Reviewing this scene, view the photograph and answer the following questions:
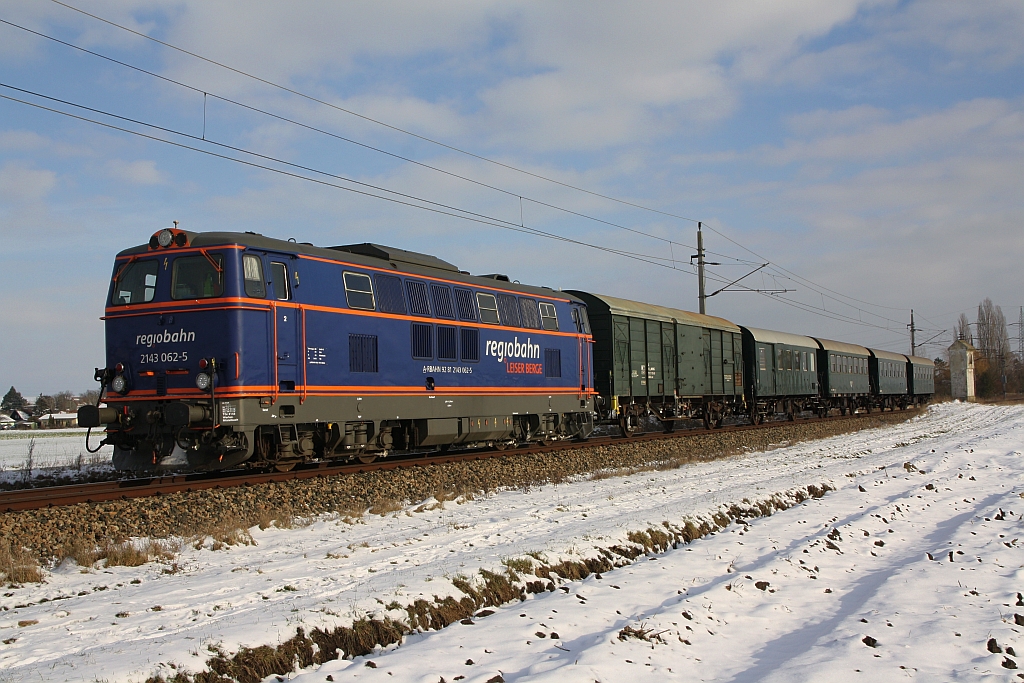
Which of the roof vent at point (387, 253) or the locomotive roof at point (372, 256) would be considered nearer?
the locomotive roof at point (372, 256)

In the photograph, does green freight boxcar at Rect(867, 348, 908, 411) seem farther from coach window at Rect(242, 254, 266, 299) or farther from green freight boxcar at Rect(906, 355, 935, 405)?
coach window at Rect(242, 254, 266, 299)

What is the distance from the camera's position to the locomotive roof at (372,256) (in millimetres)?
12984

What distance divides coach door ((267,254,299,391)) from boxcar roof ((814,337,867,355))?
3371 cm

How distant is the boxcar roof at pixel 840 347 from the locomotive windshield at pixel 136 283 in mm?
35226

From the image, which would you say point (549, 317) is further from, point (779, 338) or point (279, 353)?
point (779, 338)

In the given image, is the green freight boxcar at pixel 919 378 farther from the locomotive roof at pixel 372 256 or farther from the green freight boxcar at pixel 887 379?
the locomotive roof at pixel 372 256

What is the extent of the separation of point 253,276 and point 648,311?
1575 centimetres

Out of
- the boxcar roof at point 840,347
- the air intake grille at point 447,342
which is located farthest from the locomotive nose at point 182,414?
the boxcar roof at point 840,347

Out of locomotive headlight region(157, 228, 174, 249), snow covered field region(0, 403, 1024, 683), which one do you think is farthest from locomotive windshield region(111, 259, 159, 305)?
snow covered field region(0, 403, 1024, 683)

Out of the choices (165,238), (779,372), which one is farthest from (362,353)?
(779,372)

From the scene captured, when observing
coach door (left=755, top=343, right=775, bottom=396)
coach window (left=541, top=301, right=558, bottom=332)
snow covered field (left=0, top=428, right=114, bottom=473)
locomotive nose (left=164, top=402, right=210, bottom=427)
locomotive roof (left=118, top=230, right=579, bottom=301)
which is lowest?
snow covered field (left=0, top=428, right=114, bottom=473)

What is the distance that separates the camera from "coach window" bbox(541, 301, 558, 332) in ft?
67.7

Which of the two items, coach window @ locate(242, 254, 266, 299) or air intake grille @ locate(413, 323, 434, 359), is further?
air intake grille @ locate(413, 323, 434, 359)

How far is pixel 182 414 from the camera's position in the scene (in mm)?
11906
